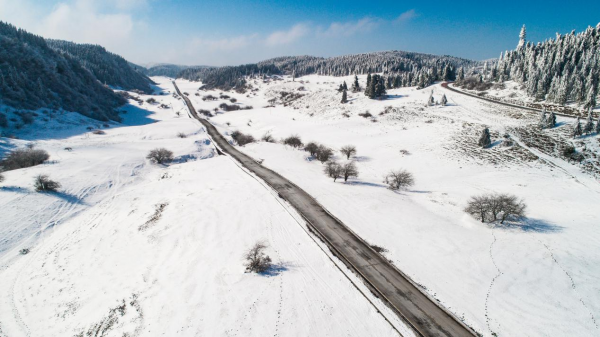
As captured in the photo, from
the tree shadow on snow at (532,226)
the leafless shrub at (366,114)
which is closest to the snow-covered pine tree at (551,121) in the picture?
the tree shadow on snow at (532,226)

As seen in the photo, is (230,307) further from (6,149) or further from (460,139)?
(460,139)

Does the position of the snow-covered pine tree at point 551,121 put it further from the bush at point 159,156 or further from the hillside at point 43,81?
the hillside at point 43,81

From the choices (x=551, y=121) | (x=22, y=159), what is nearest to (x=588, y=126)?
(x=551, y=121)

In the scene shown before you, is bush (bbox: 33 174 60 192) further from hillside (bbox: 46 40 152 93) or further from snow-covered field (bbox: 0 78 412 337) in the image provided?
hillside (bbox: 46 40 152 93)

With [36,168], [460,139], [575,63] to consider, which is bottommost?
→ [36,168]

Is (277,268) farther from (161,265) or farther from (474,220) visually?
(474,220)

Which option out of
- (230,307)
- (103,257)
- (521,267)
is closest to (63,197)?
(103,257)

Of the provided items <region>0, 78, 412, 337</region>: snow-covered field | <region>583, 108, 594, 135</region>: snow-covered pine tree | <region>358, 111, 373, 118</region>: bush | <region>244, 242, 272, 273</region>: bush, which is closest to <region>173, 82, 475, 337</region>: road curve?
<region>0, 78, 412, 337</region>: snow-covered field
